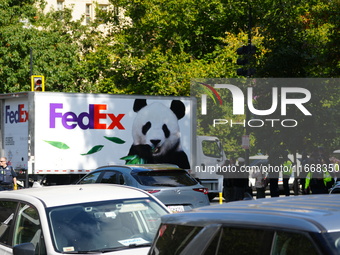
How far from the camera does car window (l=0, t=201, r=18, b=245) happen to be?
→ 7.08m

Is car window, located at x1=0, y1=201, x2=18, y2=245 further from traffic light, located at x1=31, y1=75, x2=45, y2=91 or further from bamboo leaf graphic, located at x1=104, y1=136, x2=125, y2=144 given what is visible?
traffic light, located at x1=31, y1=75, x2=45, y2=91

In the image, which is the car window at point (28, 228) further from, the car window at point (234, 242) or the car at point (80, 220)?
the car window at point (234, 242)

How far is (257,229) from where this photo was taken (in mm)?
3389

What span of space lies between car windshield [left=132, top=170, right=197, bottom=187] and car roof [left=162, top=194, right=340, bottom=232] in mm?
10475

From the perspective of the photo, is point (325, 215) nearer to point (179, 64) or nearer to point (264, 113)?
point (264, 113)

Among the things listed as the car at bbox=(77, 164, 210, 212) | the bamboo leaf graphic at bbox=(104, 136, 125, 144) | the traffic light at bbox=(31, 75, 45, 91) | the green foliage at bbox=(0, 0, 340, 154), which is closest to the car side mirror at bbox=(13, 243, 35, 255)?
the car at bbox=(77, 164, 210, 212)

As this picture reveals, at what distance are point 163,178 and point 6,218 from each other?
7.81 m

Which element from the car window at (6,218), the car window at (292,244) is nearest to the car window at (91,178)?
the car window at (6,218)

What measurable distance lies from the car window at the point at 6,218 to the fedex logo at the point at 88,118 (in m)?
16.2

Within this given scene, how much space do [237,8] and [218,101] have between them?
671 centimetres

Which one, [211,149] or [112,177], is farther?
[211,149]

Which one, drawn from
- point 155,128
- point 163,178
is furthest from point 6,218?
point 155,128

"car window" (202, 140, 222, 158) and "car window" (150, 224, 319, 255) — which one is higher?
"car window" (150, 224, 319, 255)

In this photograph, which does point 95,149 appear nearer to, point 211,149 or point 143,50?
point 211,149
